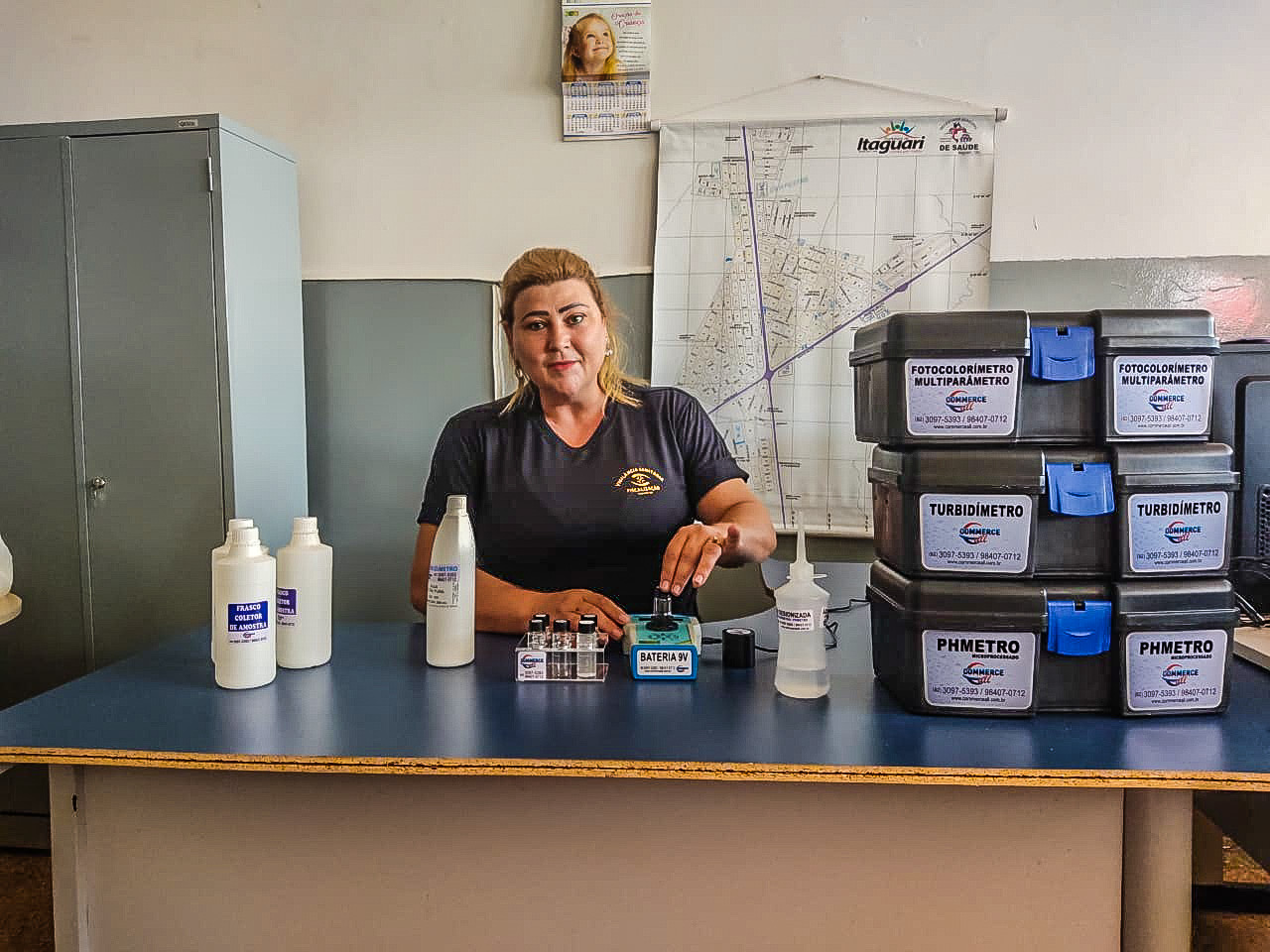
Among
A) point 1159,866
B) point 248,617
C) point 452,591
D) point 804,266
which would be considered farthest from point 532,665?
point 804,266

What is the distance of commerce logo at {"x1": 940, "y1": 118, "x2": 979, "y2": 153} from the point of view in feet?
8.52

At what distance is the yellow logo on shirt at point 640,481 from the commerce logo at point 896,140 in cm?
139

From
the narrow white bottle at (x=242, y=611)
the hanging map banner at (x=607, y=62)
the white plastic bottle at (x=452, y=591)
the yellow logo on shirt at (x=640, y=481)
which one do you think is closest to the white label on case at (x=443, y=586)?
the white plastic bottle at (x=452, y=591)

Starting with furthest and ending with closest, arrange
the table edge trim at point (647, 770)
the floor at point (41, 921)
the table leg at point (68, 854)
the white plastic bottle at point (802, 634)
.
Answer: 1. the floor at point (41, 921)
2. the white plastic bottle at point (802, 634)
3. the table leg at point (68, 854)
4. the table edge trim at point (647, 770)

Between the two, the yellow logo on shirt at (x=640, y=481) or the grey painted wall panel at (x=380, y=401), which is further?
the grey painted wall panel at (x=380, y=401)

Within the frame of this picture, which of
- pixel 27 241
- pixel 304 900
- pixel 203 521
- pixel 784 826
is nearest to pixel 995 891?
pixel 784 826

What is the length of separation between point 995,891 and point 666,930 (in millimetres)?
400

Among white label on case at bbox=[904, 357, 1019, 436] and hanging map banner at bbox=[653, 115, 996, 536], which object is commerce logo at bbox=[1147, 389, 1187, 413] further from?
hanging map banner at bbox=[653, 115, 996, 536]

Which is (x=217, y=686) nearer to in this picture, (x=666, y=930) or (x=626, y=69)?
(x=666, y=930)

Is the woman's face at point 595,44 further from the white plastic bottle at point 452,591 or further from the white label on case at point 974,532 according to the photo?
the white label on case at point 974,532

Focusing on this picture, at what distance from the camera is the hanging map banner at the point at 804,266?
262 cm

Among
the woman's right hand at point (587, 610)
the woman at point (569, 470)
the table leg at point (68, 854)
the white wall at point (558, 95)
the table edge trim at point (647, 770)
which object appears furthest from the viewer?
the white wall at point (558, 95)

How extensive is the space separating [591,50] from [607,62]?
60 millimetres

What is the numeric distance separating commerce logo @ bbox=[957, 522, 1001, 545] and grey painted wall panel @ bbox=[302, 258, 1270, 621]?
1586mm
